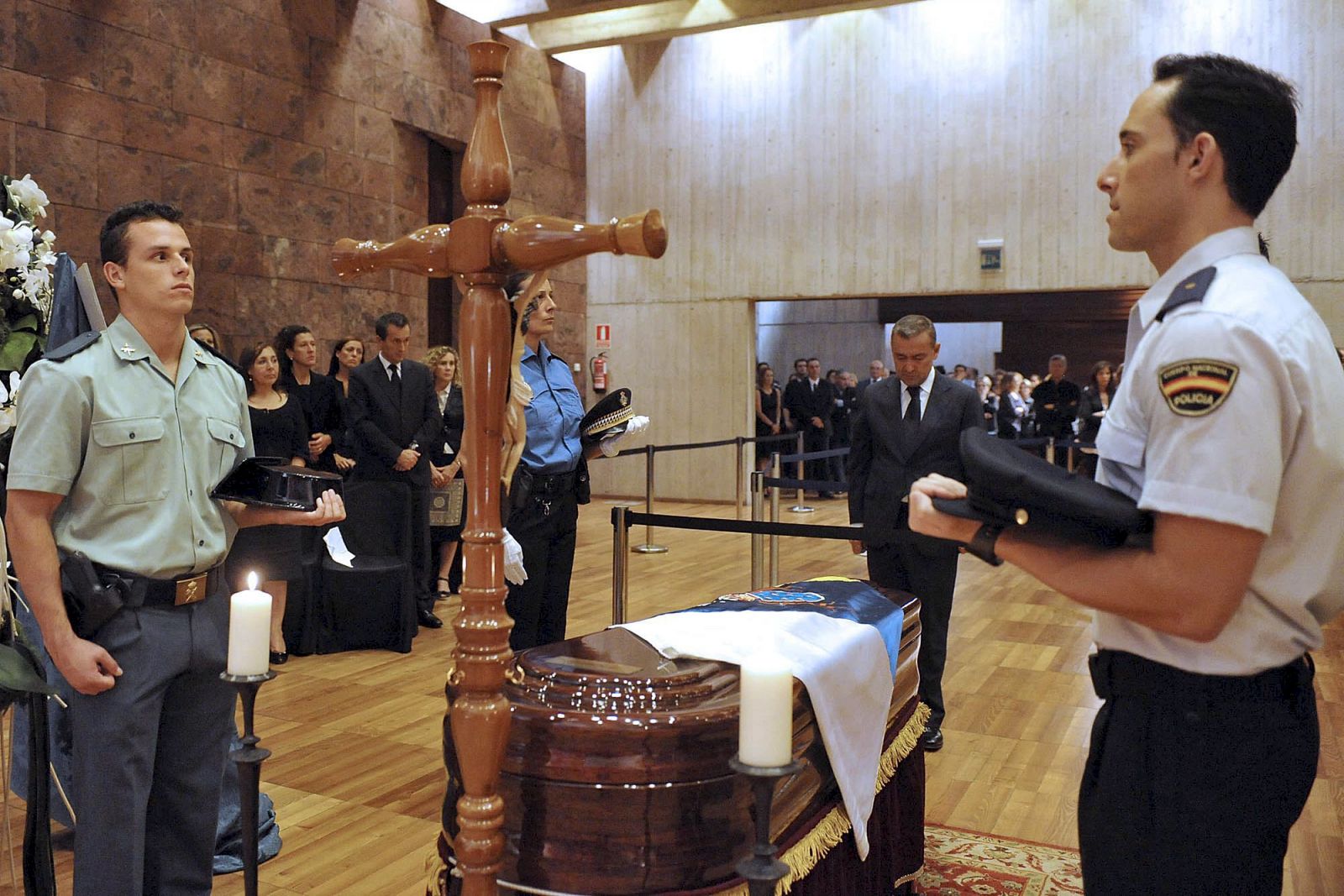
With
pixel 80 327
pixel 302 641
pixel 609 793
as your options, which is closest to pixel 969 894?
pixel 609 793

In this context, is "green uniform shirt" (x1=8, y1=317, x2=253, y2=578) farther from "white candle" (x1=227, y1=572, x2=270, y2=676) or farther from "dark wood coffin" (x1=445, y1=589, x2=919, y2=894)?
"dark wood coffin" (x1=445, y1=589, x2=919, y2=894)

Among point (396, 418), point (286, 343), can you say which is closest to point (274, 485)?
point (396, 418)

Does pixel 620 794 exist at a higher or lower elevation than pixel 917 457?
lower

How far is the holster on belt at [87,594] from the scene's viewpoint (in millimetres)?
2070

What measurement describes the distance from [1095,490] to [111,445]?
1.85 m

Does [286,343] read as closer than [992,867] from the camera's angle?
No

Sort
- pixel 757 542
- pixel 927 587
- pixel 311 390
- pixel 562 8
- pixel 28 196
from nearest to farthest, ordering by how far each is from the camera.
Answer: pixel 28 196 < pixel 927 587 < pixel 757 542 < pixel 311 390 < pixel 562 8

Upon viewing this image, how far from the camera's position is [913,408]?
4332 mm

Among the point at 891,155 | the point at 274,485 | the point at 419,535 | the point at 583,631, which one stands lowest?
the point at 583,631

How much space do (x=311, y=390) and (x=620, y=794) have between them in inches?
206

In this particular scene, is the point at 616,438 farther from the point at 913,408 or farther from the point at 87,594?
the point at 87,594

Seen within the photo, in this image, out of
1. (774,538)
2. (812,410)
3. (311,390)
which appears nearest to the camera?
(774,538)

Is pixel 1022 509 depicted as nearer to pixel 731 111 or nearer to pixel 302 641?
pixel 302 641

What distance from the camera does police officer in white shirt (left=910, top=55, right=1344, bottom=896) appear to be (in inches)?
46.4
